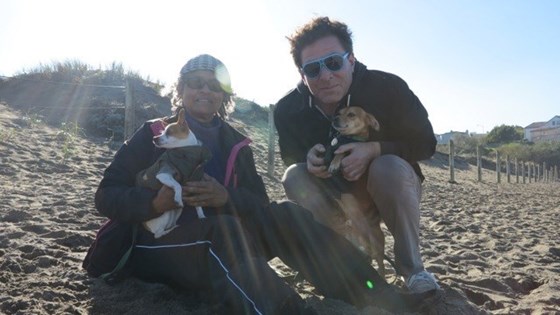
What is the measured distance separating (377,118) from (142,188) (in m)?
1.58

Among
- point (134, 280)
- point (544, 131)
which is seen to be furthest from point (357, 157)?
point (544, 131)

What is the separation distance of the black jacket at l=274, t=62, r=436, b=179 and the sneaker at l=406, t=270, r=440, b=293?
741 millimetres

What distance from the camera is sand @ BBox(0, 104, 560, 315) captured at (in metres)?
2.36

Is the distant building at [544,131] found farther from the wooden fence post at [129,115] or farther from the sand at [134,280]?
the sand at [134,280]

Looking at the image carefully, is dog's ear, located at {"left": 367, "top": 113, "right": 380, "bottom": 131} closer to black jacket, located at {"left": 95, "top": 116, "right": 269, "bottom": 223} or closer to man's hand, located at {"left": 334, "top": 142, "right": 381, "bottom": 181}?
man's hand, located at {"left": 334, "top": 142, "right": 381, "bottom": 181}

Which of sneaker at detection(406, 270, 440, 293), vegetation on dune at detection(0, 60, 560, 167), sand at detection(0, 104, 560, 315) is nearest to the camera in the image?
sand at detection(0, 104, 560, 315)

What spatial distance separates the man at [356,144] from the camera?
277 cm

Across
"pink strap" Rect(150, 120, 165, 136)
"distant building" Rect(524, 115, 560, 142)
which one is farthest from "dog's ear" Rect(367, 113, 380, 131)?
"distant building" Rect(524, 115, 560, 142)

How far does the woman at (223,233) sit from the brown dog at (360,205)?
581 millimetres

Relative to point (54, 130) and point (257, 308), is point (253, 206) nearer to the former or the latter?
point (257, 308)

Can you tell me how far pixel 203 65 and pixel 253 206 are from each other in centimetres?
88

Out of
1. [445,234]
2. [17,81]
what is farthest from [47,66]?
[445,234]

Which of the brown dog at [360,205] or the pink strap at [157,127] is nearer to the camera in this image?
the pink strap at [157,127]

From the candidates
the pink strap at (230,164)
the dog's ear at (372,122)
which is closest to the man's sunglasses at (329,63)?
the dog's ear at (372,122)
